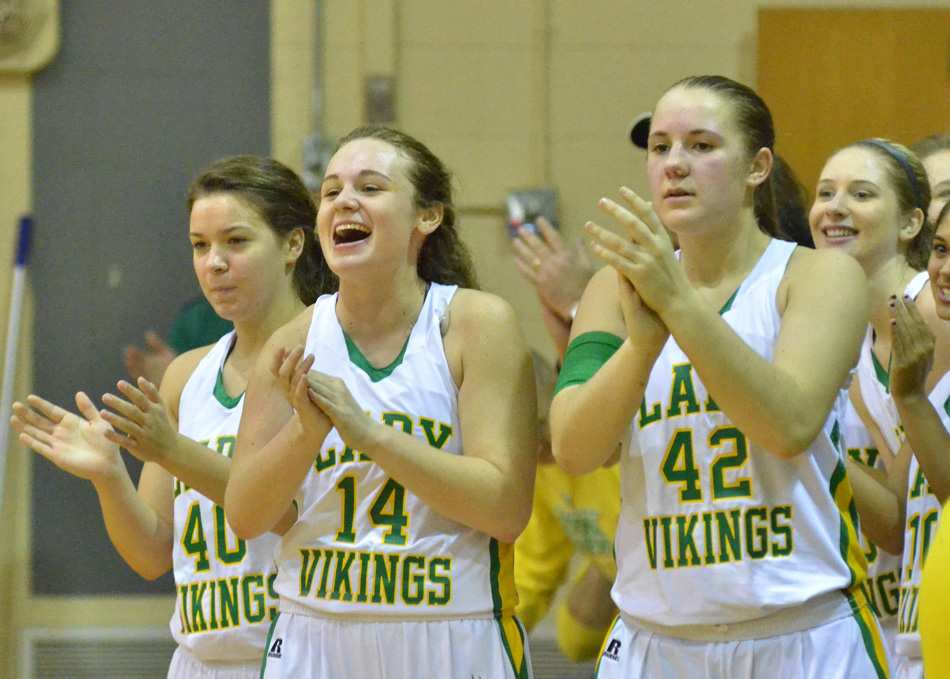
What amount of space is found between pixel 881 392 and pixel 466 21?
2.61m

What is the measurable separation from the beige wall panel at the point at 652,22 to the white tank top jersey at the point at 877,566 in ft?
7.51

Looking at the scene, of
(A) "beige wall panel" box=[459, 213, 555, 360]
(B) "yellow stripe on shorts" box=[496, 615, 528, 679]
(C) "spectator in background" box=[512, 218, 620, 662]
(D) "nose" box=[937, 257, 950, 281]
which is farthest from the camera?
(A) "beige wall panel" box=[459, 213, 555, 360]

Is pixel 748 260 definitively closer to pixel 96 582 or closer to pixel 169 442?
pixel 169 442

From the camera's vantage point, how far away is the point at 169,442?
2.38 metres

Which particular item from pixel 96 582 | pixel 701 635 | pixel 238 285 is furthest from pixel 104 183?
pixel 701 635

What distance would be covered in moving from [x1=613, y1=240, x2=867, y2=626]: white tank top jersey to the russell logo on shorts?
7 cm

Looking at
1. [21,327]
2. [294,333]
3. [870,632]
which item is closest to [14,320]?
[21,327]

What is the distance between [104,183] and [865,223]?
10.7 feet

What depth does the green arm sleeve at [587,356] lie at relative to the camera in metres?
2.08

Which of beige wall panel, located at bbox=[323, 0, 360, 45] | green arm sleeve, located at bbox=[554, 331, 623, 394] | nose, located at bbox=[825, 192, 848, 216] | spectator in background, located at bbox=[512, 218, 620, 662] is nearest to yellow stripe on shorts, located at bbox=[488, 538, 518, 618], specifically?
green arm sleeve, located at bbox=[554, 331, 623, 394]

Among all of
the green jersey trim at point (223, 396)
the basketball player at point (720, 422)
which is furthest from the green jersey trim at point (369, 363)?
the green jersey trim at point (223, 396)

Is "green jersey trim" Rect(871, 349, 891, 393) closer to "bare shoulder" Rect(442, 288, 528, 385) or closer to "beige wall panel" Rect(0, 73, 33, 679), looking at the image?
"bare shoulder" Rect(442, 288, 528, 385)

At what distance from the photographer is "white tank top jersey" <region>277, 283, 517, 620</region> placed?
2150 mm

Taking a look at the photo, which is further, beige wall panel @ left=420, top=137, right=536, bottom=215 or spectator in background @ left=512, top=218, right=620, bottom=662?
beige wall panel @ left=420, top=137, right=536, bottom=215
